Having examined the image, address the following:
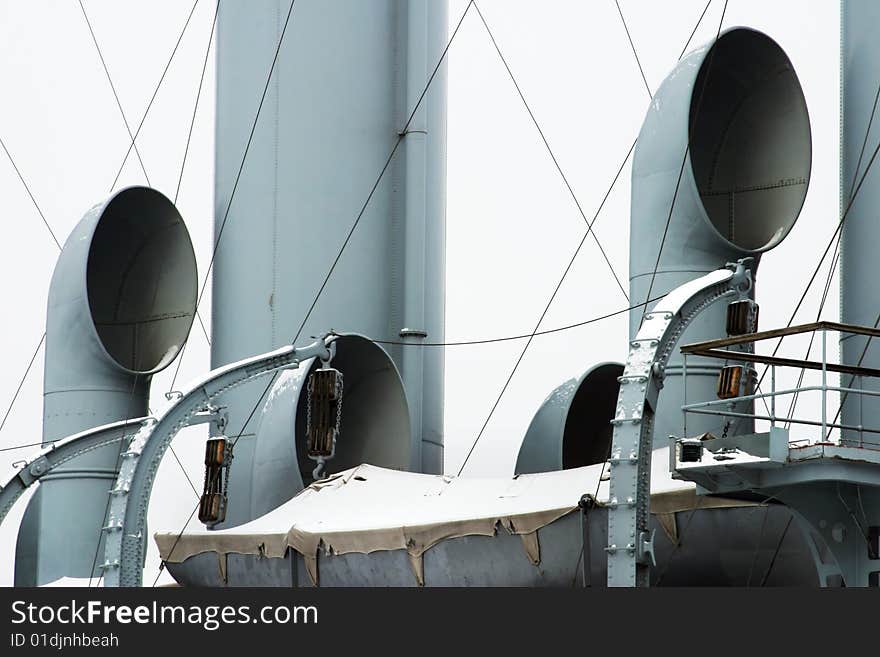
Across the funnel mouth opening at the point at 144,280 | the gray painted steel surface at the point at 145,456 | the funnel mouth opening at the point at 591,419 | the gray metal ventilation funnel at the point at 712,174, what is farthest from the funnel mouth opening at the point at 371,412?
the gray metal ventilation funnel at the point at 712,174

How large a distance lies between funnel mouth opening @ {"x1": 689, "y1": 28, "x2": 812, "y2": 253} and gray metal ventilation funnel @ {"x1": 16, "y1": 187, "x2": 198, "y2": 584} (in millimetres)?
12527

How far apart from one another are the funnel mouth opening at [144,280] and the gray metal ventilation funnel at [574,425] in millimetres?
7625

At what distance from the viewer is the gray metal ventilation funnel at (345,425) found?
92.7 feet

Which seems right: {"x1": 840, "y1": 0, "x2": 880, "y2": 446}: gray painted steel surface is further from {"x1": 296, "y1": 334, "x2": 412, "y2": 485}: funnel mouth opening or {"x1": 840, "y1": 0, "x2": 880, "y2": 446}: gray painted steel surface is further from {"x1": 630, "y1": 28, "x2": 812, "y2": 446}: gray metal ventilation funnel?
{"x1": 296, "y1": 334, "x2": 412, "y2": 485}: funnel mouth opening

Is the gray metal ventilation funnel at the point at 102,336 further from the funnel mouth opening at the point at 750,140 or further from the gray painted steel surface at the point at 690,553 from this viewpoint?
the gray painted steel surface at the point at 690,553

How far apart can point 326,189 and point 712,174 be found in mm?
9577

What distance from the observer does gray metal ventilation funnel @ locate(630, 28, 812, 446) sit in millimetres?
24344

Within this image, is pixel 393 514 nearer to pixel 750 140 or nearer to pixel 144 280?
pixel 750 140

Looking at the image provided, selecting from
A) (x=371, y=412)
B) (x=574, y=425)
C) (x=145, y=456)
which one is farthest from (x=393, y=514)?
(x=574, y=425)

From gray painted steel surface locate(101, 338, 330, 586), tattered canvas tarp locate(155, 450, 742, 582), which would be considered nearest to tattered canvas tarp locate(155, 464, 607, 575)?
tattered canvas tarp locate(155, 450, 742, 582)

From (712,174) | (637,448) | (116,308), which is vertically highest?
(712,174)

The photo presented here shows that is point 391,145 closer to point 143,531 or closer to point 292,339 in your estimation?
point 292,339

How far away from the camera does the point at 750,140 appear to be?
25.5 meters

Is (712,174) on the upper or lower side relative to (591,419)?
upper
